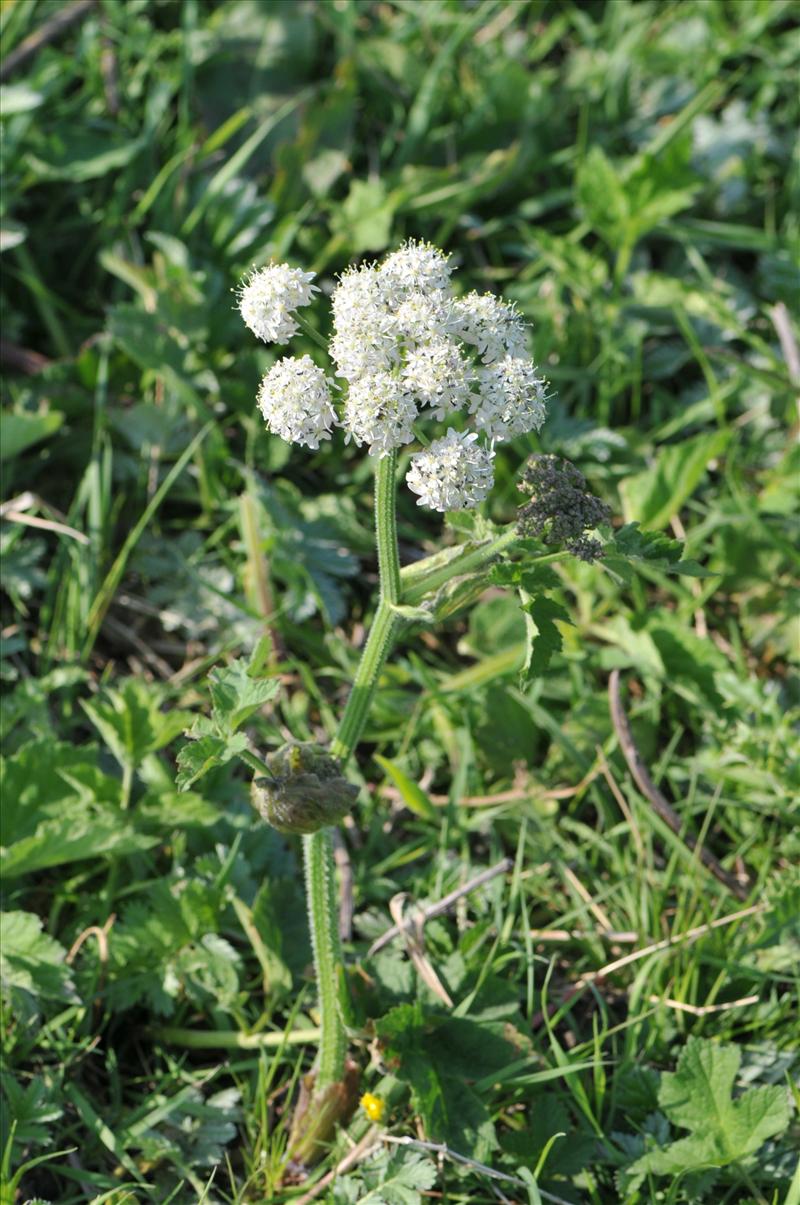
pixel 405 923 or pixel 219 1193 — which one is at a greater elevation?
pixel 405 923

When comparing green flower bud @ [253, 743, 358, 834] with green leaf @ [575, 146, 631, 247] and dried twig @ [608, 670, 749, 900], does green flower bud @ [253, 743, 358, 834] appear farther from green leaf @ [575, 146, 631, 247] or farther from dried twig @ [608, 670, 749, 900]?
green leaf @ [575, 146, 631, 247]

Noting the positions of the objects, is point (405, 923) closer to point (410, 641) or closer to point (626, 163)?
point (410, 641)

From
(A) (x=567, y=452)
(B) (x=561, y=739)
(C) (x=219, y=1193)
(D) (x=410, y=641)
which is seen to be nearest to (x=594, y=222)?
(A) (x=567, y=452)

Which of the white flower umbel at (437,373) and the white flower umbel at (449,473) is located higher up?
the white flower umbel at (437,373)

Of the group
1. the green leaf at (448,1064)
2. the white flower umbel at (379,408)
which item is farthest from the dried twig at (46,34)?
the green leaf at (448,1064)

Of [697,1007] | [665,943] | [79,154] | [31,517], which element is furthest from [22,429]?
[697,1007]

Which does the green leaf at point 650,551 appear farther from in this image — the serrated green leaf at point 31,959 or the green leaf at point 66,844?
the serrated green leaf at point 31,959

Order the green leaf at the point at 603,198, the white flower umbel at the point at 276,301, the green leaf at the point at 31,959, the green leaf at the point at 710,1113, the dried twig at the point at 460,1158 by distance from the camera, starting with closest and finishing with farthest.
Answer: the white flower umbel at the point at 276,301 < the dried twig at the point at 460,1158 < the green leaf at the point at 710,1113 < the green leaf at the point at 31,959 < the green leaf at the point at 603,198

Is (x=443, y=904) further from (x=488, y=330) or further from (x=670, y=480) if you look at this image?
(x=670, y=480)
